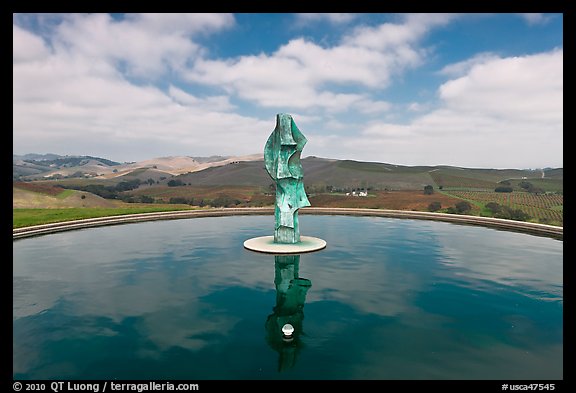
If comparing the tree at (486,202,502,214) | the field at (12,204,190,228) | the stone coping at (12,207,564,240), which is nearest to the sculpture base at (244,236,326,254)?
the stone coping at (12,207,564,240)

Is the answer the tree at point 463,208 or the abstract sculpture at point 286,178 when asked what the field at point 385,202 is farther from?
the abstract sculpture at point 286,178

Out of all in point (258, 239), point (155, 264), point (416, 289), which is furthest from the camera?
point (258, 239)

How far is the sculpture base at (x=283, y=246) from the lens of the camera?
25.5 metres

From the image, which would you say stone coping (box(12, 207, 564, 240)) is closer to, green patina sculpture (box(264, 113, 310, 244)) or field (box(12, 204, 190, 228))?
field (box(12, 204, 190, 228))

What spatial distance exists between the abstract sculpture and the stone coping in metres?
20.1

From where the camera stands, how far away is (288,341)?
1248 cm

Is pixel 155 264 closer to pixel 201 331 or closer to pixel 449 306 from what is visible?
pixel 201 331

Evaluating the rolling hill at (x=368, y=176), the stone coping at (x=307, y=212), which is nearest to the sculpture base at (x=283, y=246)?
the stone coping at (x=307, y=212)

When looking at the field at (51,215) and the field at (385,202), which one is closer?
the field at (51,215)

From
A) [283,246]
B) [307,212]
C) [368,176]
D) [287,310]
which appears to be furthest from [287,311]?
[368,176]

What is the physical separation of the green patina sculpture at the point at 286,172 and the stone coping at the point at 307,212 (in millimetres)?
20152
